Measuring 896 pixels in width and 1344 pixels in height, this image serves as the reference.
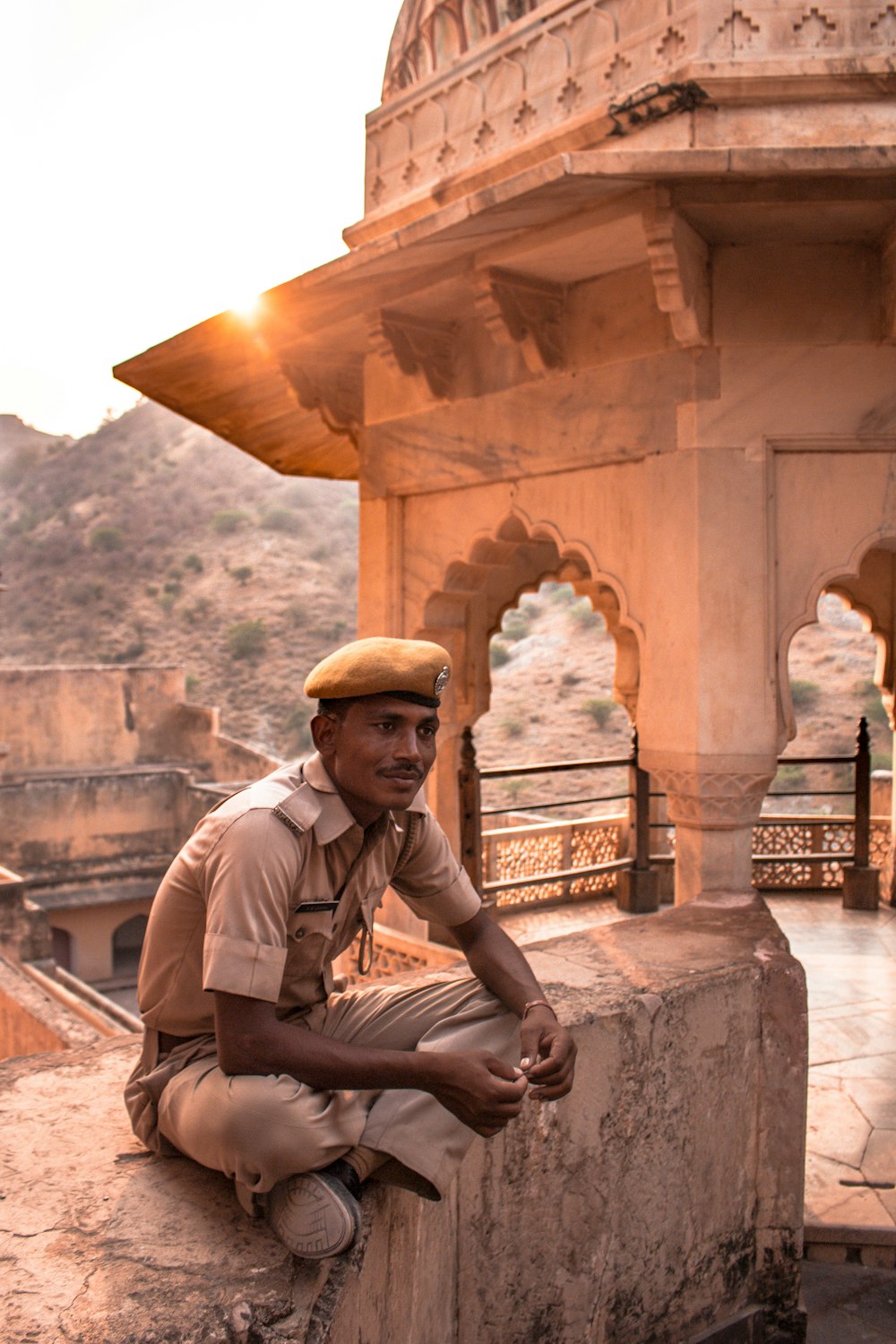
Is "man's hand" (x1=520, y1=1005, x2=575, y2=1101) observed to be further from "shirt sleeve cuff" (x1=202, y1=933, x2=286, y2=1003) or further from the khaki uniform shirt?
"shirt sleeve cuff" (x1=202, y1=933, x2=286, y2=1003)

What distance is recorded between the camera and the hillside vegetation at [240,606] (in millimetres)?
34812

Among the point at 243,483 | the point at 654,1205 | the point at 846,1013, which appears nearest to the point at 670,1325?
the point at 654,1205

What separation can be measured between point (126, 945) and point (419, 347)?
71.6 feet

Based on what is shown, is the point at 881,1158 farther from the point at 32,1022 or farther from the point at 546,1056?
the point at 32,1022

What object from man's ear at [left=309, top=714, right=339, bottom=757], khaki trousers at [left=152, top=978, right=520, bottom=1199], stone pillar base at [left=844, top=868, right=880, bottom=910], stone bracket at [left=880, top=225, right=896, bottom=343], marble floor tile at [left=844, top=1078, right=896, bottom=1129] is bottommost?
marble floor tile at [left=844, top=1078, right=896, bottom=1129]

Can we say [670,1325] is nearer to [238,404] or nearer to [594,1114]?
[594,1114]

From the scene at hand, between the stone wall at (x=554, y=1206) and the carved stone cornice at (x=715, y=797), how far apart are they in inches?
23.9

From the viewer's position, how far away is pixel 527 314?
4.57 meters

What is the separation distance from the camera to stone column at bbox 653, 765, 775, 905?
4.16m

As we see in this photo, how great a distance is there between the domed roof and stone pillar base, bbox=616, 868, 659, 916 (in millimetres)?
5567

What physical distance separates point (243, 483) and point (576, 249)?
53008 mm

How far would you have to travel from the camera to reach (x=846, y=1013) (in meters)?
5.70

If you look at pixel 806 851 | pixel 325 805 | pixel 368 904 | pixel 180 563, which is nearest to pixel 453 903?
pixel 368 904

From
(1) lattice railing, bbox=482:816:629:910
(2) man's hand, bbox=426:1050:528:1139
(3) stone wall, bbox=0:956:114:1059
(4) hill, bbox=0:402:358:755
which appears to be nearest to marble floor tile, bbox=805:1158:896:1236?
(2) man's hand, bbox=426:1050:528:1139
